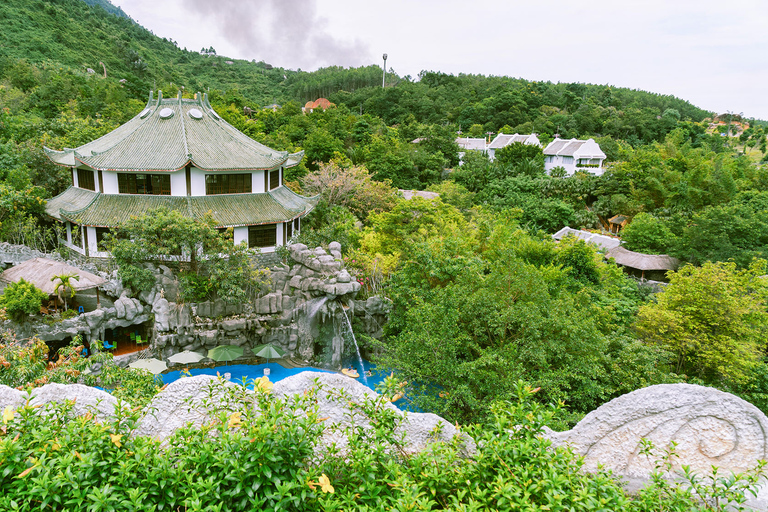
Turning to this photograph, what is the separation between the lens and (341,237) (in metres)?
18.2

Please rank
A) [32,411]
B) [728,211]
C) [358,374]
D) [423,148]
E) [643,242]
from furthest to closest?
[423,148]
[643,242]
[728,211]
[358,374]
[32,411]

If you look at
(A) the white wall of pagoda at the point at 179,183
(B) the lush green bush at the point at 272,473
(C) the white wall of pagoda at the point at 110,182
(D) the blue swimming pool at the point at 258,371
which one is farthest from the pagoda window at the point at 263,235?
(B) the lush green bush at the point at 272,473

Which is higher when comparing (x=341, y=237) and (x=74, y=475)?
(x=74, y=475)

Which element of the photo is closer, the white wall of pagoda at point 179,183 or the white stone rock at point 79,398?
the white stone rock at point 79,398

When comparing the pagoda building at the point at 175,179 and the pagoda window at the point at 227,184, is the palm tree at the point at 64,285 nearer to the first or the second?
the pagoda building at the point at 175,179

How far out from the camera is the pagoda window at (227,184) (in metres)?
17.9

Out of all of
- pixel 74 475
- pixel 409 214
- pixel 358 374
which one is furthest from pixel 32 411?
pixel 409 214

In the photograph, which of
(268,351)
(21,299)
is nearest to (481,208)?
(268,351)

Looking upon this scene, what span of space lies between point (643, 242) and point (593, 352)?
16762 millimetres

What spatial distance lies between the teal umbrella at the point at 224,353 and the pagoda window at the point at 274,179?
870 cm

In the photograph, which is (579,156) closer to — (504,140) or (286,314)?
(504,140)

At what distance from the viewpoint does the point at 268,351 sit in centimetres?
1357

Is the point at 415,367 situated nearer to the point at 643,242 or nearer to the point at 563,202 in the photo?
the point at 643,242

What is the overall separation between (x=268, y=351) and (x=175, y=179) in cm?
842
